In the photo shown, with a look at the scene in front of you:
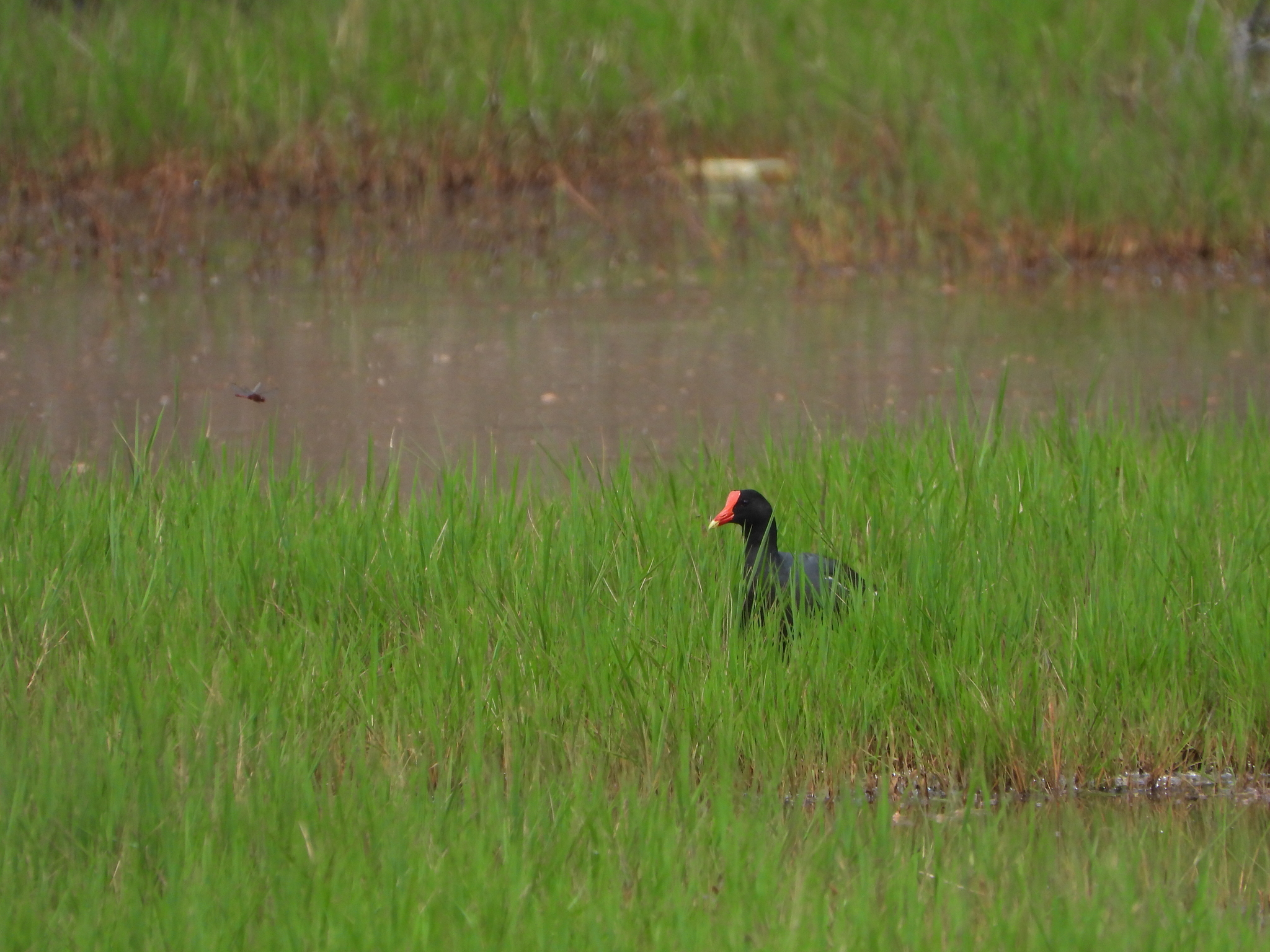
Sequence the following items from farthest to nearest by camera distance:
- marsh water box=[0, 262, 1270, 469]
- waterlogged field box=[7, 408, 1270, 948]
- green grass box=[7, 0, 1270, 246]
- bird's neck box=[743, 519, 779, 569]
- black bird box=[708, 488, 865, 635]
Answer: green grass box=[7, 0, 1270, 246], marsh water box=[0, 262, 1270, 469], bird's neck box=[743, 519, 779, 569], black bird box=[708, 488, 865, 635], waterlogged field box=[7, 408, 1270, 948]

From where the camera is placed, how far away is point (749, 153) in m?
12.5

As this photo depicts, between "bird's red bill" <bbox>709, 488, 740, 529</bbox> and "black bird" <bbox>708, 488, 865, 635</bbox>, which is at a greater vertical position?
"bird's red bill" <bbox>709, 488, 740, 529</bbox>

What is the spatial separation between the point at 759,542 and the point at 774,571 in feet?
0.58

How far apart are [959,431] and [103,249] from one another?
21.7 feet

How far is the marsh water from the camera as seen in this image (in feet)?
22.8

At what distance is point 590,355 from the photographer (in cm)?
820

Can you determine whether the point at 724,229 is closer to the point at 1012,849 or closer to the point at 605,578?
the point at 605,578

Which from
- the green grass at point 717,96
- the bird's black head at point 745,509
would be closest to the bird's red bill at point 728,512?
the bird's black head at point 745,509

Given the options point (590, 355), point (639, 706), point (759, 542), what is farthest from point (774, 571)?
point (590, 355)

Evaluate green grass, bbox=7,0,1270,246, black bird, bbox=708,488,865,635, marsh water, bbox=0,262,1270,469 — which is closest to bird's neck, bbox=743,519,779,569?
black bird, bbox=708,488,865,635

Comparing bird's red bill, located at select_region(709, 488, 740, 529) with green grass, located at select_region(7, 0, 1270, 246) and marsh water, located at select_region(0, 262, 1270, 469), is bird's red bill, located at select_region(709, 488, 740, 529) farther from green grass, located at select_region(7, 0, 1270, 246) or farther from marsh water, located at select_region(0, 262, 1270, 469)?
green grass, located at select_region(7, 0, 1270, 246)

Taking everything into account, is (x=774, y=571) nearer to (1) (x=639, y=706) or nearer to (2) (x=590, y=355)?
(1) (x=639, y=706)

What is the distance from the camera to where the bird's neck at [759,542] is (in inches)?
167

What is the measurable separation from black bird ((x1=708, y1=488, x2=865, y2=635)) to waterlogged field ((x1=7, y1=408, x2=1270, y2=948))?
7cm
